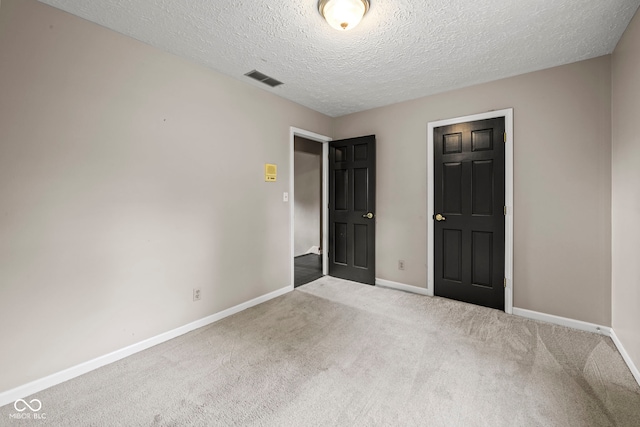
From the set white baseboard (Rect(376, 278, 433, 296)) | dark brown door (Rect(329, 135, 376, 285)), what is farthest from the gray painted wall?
dark brown door (Rect(329, 135, 376, 285))

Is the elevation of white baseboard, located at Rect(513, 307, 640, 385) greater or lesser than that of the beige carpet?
greater

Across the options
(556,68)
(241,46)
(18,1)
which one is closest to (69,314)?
(18,1)

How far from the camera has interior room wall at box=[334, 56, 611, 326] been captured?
2.44 meters

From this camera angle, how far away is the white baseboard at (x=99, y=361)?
1700 millimetres

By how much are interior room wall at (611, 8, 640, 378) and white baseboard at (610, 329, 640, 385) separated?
4 centimetres

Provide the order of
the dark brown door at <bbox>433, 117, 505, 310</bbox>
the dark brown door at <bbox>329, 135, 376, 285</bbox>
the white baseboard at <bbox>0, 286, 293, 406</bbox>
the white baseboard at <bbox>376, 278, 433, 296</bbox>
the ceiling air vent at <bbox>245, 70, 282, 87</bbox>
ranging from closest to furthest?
the white baseboard at <bbox>0, 286, 293, 406</bbox>
the ceiling air vent at <bbox>245, 70, 282, 87</bbox>
the dark brown door at <bbox>433, 117, 505, 310</bbox>
the white baseboard at <bbox>376, 278, 433, 296</bbox>
the dark brown door at <bbox>329, 135, 376, 285</bbox>

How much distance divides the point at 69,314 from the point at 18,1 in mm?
2059

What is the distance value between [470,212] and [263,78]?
279cm

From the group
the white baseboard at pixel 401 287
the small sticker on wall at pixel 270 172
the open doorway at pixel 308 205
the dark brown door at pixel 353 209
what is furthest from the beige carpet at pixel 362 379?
the open doorway at pixel 308 205

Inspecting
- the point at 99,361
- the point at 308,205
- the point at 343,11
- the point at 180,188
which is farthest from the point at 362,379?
the point at 308,205

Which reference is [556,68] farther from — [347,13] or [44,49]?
[44,49]

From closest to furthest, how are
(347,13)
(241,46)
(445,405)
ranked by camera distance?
1. (445,405)
2. (347,13)
3. (241,46)

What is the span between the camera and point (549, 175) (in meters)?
2.67

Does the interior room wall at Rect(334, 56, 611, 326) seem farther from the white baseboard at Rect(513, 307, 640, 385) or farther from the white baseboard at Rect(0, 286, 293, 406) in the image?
the white baseboard at Rect(0, 286, 293, 406)
